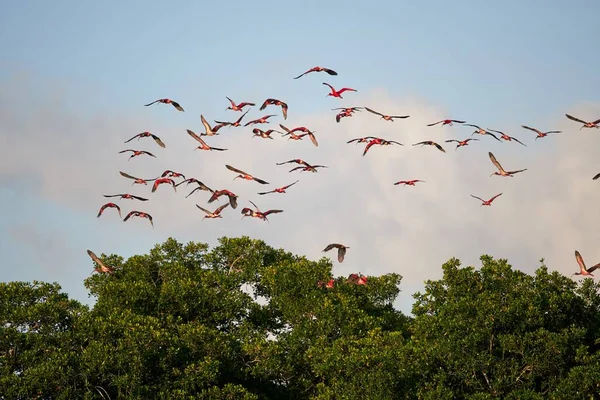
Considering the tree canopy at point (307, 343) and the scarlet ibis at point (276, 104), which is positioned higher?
the scarlet ibis at point (276, 104)

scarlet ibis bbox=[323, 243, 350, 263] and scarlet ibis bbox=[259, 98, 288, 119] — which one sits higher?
scarlet ibis bbox=[259, 98, 288, 119]

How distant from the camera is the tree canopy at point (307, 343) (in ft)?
146

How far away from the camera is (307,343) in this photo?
50.9 m

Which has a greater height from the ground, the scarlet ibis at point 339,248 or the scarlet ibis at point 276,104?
the scarlet ibis at point 276,104

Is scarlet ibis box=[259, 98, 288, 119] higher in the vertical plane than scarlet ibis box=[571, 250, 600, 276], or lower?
higher

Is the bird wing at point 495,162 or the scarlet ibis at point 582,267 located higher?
the bird wing at point 495,162

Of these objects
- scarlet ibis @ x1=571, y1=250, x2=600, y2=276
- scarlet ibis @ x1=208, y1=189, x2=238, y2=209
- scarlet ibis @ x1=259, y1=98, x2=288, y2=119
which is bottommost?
scarlet ibis @ x1=571, y1=250, x2=600, y2=276

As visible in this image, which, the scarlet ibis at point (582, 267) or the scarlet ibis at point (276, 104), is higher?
the scarlet ibis at point (276, 104)

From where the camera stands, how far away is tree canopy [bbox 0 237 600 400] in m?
44.6

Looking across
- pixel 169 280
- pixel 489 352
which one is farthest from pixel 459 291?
pixel 169 280

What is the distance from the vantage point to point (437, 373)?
46.2 metres

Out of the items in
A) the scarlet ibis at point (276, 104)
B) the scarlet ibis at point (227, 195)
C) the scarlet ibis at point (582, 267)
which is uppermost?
the scarlet ibis at point (276, 104)

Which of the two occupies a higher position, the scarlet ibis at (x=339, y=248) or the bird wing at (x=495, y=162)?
the bird wing at (x=495, y=162)

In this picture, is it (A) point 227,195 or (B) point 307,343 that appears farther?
(B) point 307,343
